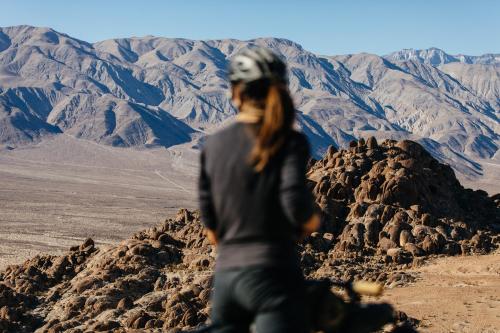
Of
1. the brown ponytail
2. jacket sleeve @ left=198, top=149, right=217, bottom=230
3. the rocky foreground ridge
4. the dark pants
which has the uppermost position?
the brown ponytail

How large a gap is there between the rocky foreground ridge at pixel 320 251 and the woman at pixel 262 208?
9713 millimetres

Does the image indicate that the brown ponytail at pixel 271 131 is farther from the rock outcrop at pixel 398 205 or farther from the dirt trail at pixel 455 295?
the rock outcrop at pixel 398 205

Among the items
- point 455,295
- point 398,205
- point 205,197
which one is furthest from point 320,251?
point 205,197

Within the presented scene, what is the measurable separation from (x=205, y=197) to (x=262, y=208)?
354 mm

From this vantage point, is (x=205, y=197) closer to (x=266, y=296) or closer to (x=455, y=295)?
(x=266, y=296)

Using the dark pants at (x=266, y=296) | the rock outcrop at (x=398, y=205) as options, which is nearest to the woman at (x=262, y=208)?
the dark pants at (x=266, y=296)

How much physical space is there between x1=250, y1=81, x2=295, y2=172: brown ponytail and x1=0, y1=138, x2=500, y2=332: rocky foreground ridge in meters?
9.89

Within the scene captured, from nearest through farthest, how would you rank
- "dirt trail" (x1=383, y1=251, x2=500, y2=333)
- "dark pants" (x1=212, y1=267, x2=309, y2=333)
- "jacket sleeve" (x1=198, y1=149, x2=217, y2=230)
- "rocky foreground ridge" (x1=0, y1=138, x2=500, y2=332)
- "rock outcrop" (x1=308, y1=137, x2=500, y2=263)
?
"dark pants" (x1=212, y1=267, x2=309, y2=333)
"jacket sleeve" (x1=198, y1=149, x2=217, y2=230)
"dirt trail" (x1=383, y1=251, x2=500, y2=333)
"rocky foreground ridge" (x1=0, y1=138, x2=500, y2=332)
"rock outcrop" (x1=308, y1=137, x2=500, y2=263)

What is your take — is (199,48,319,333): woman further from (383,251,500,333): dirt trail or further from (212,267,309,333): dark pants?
(383,251,500,333): dirt trail

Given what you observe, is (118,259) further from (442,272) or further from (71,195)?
(71,195)

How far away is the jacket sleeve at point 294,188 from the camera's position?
265 centimetres

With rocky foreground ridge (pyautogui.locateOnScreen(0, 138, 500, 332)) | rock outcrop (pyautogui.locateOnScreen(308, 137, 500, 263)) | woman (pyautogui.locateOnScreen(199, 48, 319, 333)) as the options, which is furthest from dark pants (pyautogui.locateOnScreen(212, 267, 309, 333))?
rock outcrop (pyautogui.locateOnScreen(308, 137, 500, 263))

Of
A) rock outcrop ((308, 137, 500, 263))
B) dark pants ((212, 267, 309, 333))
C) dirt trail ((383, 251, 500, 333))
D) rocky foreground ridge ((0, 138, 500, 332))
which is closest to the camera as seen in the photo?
dark pants ((212, 267, 309, 333))

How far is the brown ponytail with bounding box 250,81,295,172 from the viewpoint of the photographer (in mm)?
2650
